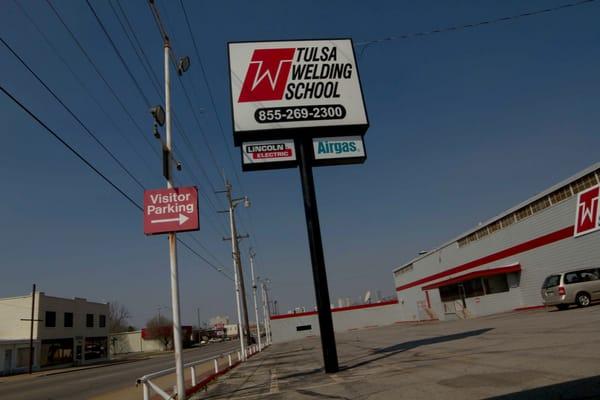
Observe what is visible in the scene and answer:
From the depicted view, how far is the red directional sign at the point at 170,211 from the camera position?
10555 millimetres

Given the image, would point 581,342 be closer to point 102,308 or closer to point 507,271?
point 507,271

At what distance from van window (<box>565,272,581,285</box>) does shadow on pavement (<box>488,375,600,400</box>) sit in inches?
688

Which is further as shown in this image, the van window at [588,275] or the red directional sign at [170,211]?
the van window at [588,275]

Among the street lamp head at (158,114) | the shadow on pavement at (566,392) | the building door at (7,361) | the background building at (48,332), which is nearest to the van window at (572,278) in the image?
the shadow on pavement at (566,392)

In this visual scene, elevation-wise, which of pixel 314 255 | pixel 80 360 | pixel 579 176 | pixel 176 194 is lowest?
pixel 80 360

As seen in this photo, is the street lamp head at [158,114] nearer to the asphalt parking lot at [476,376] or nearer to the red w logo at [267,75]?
the red w logo at [267,75]

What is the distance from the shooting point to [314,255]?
488 inches

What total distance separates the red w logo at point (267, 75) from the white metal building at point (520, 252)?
717 inches

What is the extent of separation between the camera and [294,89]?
14.5 meters

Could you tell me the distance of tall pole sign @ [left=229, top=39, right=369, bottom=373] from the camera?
1385 centimetres

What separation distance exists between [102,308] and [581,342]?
65265 millimetres

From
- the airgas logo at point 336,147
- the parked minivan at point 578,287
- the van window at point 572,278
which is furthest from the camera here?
the van window at point 572,278

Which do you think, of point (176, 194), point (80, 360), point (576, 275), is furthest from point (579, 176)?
point (80, 360)

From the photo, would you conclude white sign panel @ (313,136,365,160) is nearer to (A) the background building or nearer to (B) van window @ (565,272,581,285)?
(B) van window @ (565,272,581,285)
